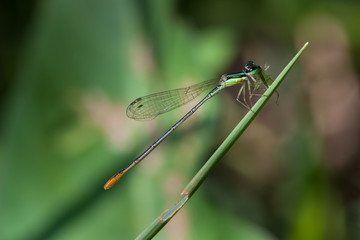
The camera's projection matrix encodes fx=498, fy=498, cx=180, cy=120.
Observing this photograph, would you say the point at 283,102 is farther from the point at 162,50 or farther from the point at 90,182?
the point at 90,182

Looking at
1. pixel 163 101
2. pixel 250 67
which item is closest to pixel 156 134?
pixel 163 101

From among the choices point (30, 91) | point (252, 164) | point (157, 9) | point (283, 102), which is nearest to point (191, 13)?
point (157, 9)

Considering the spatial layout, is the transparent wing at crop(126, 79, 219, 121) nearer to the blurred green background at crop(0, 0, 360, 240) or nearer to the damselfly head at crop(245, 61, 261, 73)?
the blurred green background at crop(0, 0, 360, 240)

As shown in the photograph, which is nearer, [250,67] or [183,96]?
[250,67]

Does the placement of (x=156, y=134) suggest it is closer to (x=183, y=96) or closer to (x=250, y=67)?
(x=183, y=96)

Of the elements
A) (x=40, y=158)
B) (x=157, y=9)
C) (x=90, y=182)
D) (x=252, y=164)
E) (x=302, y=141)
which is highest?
(x=157, y=9)
